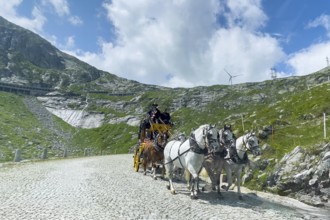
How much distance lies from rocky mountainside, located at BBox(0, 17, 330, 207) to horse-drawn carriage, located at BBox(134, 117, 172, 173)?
7.53 meters

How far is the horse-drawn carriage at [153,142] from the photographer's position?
24406 millimetres

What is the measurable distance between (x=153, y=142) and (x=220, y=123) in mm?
67980

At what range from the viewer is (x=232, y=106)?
165500 millimetres

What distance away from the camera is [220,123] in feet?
298

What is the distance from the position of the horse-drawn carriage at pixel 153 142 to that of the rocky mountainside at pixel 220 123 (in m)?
7.53

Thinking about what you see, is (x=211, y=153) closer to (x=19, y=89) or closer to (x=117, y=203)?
(x=117, y=203)

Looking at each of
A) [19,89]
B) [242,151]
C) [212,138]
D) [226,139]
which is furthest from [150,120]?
[19,89]

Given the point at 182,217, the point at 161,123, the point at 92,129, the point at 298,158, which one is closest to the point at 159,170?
the point at 161,123

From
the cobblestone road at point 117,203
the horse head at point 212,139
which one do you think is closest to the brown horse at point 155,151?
the cobblestone road at point 117,203

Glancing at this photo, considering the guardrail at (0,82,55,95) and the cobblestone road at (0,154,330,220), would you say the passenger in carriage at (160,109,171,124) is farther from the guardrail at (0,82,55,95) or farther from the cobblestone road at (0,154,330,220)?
the guardrail at (0,82,55,95)

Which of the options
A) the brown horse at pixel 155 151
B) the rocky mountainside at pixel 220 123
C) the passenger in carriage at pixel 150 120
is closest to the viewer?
the rocky mountainside at pixel 220 123

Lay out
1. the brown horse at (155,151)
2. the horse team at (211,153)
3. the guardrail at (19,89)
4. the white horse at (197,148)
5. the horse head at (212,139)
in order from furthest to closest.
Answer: the guardrail at (19,89), the brown horse at (155,151), the horse team at (211,153), the white horse at (197,148), the horse head at (212,139)

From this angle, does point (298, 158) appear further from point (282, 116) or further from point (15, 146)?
point (15, 146)

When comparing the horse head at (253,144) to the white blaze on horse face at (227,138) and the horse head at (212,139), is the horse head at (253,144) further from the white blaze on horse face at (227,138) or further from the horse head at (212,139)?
the horse head at (212,139)
